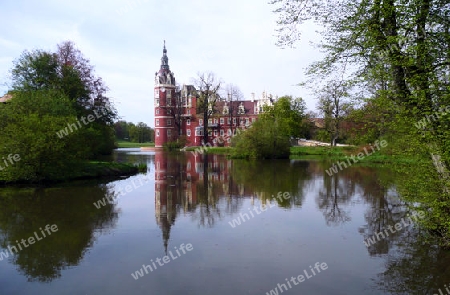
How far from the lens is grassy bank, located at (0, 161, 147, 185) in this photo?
706 inches

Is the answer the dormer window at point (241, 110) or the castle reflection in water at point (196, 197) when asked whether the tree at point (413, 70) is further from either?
the dormer window at point (241, 110)

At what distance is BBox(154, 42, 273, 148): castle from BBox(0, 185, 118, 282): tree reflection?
52.1 meters

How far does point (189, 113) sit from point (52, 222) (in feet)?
214

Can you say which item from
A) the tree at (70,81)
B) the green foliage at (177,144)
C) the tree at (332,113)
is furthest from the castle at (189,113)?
the tree at (70,81)

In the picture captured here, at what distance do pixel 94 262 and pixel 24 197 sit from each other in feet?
28.9

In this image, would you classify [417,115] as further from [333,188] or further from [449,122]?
[333,188]

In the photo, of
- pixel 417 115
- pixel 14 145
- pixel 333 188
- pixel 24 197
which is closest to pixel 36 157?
pixel 14 145

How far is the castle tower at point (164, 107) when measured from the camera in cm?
6975

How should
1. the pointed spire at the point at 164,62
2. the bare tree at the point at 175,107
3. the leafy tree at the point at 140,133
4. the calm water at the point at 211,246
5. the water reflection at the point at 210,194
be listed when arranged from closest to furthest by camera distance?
the calm water at the point at 211,246 < the water reflection at the point at 210,194 < the bare tree at the point at 175,107 < the pointed spire at the point at 164,62 < the leafy tree at the point at 140,133

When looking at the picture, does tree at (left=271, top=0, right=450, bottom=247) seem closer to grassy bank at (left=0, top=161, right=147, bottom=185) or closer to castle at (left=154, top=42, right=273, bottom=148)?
grassy bank at (left=0, top=161, right=147, bottom=185)

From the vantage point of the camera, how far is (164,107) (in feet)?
227

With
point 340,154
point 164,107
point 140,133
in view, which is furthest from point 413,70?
point 140,133

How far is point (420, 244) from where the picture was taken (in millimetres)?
8164

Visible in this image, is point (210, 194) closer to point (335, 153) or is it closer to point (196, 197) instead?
point (196, 197)
